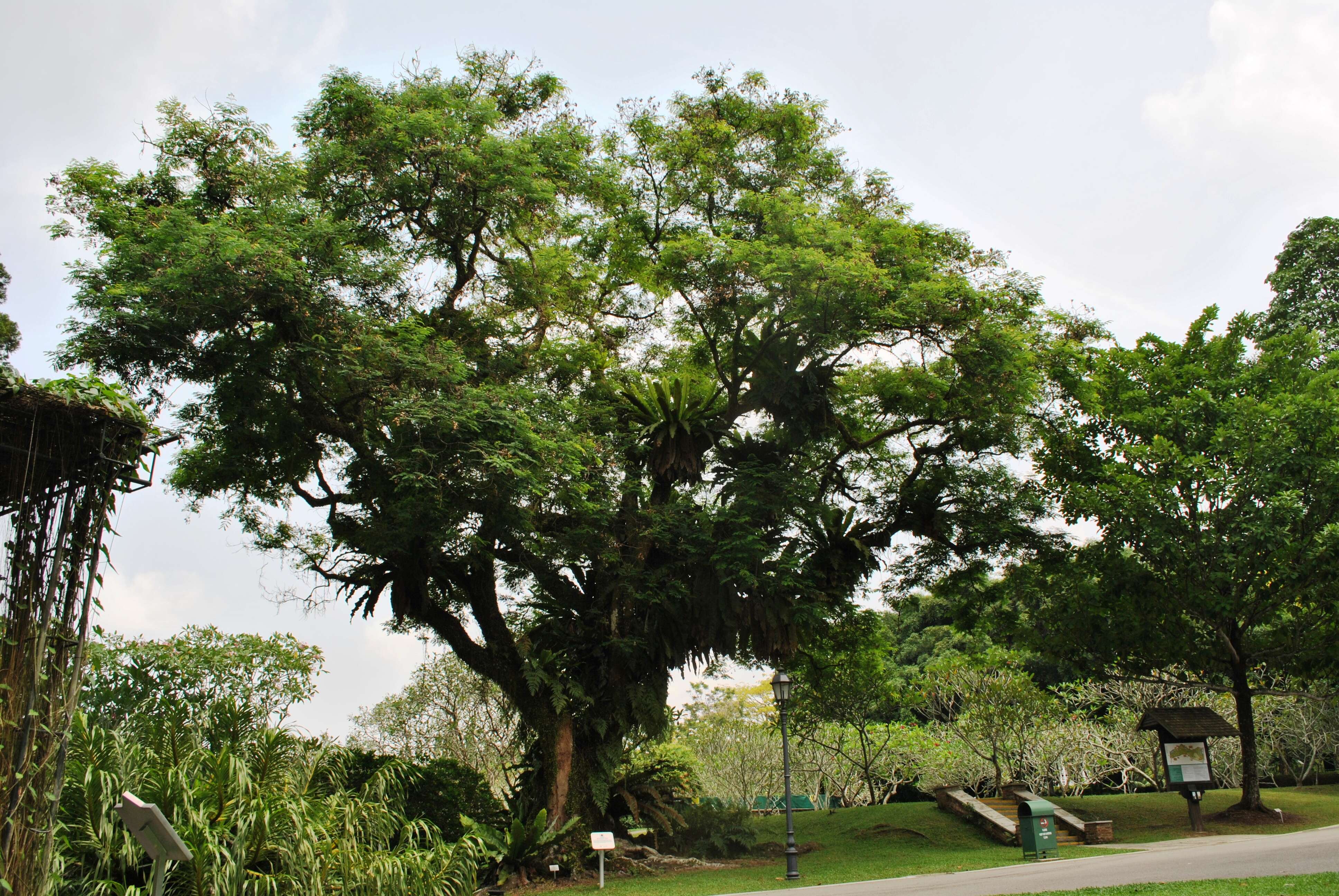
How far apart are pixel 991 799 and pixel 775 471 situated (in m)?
9.23

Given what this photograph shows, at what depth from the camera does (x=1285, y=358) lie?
1847 cm

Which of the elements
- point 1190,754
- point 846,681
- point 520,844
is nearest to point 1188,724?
point 1190,754

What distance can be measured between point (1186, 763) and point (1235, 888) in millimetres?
9506

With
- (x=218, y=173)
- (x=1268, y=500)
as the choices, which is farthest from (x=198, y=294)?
(x=1268, y=500)

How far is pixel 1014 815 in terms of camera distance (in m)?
18.3

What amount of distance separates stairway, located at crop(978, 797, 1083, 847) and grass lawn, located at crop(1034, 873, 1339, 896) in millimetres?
5958

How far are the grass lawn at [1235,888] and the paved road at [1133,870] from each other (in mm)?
478

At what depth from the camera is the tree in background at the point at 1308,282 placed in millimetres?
29234

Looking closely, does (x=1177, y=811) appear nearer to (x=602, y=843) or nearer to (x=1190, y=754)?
(x=1190, y=754)

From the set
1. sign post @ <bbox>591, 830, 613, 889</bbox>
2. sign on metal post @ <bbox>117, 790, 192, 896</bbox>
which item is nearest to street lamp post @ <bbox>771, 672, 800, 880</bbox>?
sign post @ <bbox>591, 830, 613, 889</bbox>

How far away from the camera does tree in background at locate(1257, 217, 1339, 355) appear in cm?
2923

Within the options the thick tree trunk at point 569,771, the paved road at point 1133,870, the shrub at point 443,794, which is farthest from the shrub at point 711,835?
the shrub at point 443,794

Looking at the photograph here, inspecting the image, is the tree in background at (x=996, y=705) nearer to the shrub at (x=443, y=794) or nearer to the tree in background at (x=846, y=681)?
the tree in background at (x=846, y=681)

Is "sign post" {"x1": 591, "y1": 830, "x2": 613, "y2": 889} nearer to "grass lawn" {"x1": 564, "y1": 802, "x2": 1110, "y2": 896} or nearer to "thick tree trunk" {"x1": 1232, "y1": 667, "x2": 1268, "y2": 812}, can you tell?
"grass lawn" {"x1": 564, "y1": 802, "x2": 1110, "y2": 896}
